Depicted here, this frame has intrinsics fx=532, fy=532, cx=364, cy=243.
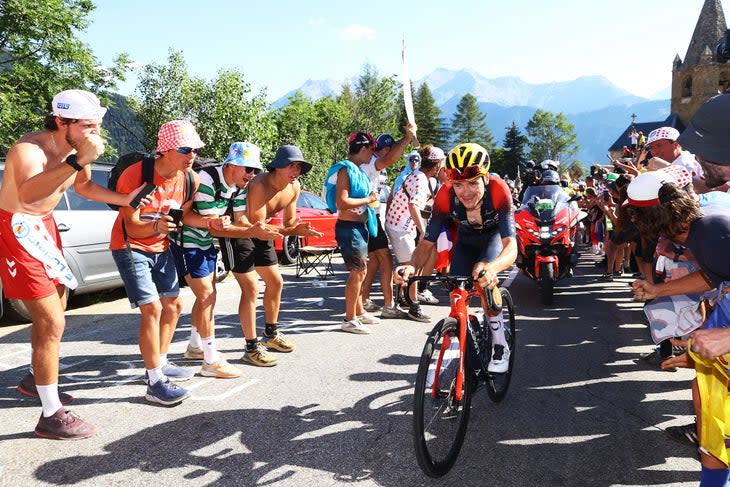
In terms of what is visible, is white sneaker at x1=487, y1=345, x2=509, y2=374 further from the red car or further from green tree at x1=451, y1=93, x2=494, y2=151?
green tree at x1=451, y1=93, x2=494, y2=151

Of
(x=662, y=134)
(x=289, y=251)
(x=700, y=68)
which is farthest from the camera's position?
(x=700, y=68)

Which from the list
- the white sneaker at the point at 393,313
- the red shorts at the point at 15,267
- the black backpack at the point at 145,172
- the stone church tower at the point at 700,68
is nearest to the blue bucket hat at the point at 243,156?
the black backpack at the point at 145,172

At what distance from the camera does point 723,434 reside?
2.16 metres

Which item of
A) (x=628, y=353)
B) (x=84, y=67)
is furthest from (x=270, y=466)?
(x=84, y=67)

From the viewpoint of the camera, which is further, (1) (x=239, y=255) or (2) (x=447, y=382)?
(1) (x=239, y=255)

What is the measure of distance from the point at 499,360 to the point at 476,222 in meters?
1.07

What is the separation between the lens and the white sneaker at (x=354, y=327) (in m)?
6.26

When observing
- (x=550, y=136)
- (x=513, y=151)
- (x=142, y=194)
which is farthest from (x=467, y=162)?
(x=550, y=136)

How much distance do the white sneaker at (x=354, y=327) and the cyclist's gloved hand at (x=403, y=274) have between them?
115 inches

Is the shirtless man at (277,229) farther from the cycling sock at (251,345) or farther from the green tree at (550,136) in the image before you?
the green tree at (550,136)

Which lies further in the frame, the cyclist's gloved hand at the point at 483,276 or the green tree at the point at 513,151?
the green tree at the point at 513,151

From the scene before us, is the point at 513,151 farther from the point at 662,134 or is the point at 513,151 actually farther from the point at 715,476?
the point at 715,476

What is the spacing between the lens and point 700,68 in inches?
2928

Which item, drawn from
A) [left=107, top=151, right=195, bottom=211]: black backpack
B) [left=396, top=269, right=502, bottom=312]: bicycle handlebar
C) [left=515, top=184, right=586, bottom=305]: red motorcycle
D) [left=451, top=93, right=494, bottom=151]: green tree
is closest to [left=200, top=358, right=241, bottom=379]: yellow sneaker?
[left=107, top=151, right=195, bottom=211]: black backpack
